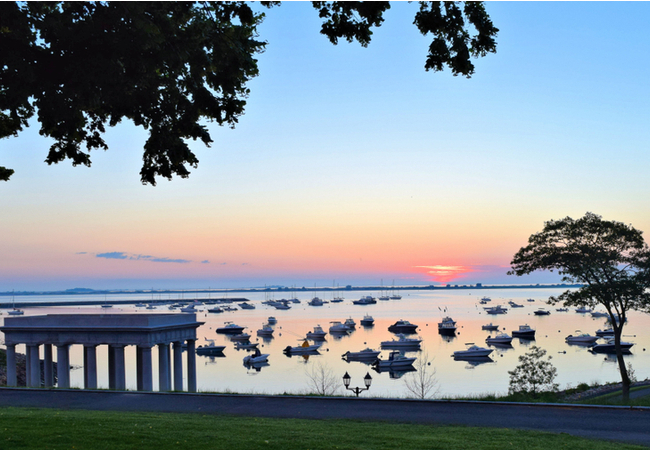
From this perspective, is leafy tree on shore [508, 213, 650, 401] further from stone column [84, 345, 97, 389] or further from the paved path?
stone column [84, 345, 97, 389]

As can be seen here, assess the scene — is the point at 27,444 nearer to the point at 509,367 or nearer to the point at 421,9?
the point at 421,9

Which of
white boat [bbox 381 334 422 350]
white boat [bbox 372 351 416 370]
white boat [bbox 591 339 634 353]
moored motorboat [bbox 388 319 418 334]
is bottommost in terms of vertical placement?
white boat [bbox 591 339 634 353]

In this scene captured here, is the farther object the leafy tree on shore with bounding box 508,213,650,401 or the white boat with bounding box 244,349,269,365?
the white boat with bounding box 244,349,269,365

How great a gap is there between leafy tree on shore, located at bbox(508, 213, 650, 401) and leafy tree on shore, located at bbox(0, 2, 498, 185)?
27.7 meters

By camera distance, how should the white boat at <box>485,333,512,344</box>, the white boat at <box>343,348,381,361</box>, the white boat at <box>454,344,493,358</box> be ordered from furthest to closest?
the white boat at <box>485,333,512,344</box>, the white boat at <box>343,348,381,361</box>, the white boat at <box>454,344,493,358</box>

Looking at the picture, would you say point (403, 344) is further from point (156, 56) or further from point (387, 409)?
point (156, 56)

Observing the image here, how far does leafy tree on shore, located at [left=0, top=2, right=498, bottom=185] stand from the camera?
1130cm

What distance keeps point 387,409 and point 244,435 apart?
22.0 ft

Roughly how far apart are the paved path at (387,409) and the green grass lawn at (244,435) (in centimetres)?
148

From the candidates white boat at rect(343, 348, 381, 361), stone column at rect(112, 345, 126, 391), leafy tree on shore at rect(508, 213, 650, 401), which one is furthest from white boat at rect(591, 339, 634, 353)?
stone column at rect(112, 345, 126, 391)

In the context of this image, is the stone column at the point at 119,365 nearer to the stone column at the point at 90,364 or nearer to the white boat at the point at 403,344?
the stone column at the point at 90,364

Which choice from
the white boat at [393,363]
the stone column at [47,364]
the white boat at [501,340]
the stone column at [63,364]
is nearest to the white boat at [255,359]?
the white boat at [393,363]

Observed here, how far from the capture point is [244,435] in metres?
14.7

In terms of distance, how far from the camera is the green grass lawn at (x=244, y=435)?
1337cm
